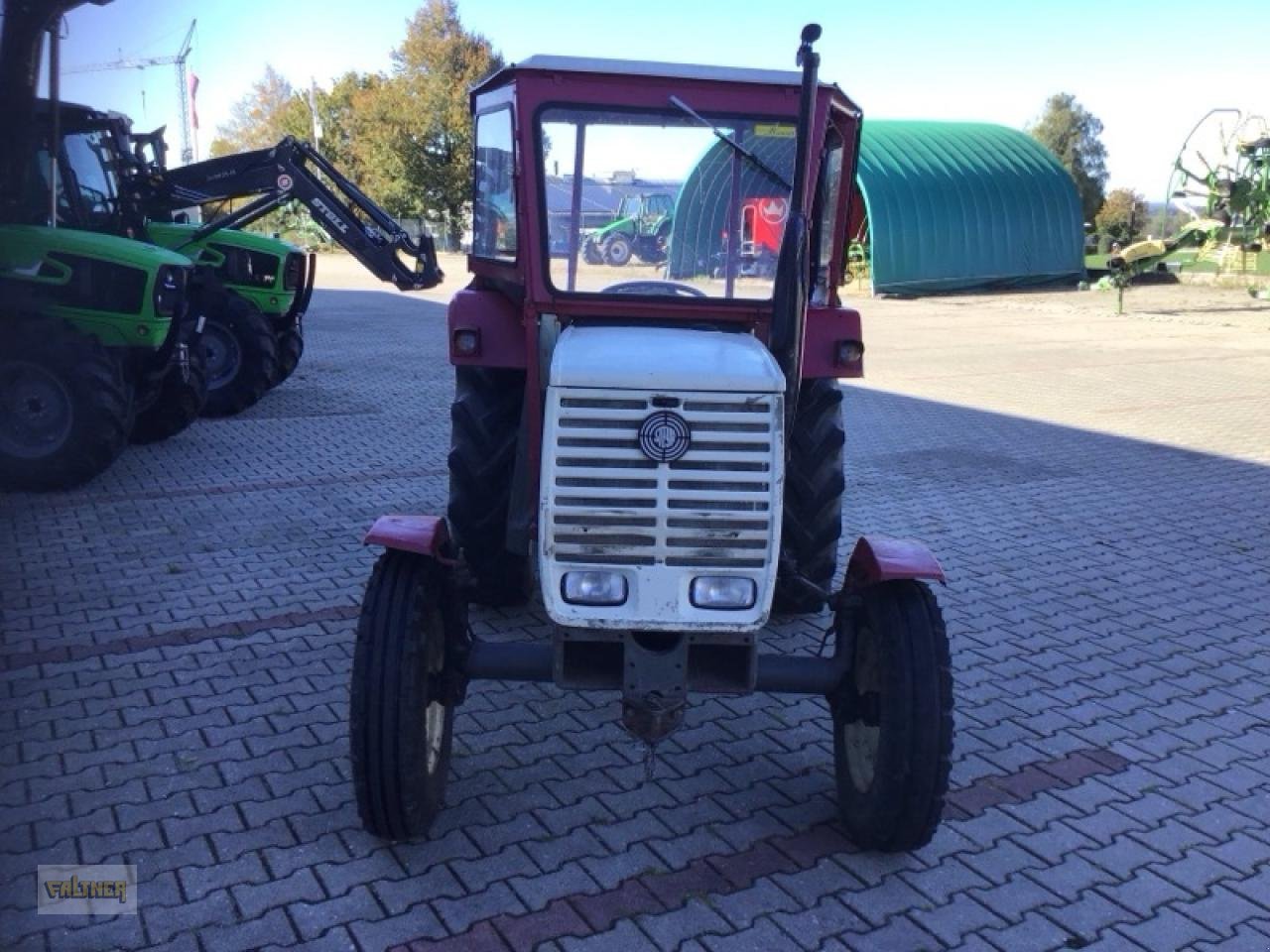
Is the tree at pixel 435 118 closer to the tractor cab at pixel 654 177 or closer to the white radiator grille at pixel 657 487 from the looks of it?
the tractor cab at pixel 654 177

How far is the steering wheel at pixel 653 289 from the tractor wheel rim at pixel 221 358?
702cm

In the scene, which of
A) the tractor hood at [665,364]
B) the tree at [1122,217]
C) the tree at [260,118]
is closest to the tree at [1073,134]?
the tree at [1122,217]

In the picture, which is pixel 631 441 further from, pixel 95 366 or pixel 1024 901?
pixel 95 366

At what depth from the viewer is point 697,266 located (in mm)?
4133

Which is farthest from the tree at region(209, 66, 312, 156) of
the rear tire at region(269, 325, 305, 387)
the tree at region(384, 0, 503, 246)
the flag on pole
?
the rear tire at region(269, 325, 305, 387)

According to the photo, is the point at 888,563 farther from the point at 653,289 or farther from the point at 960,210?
the point at 960,210

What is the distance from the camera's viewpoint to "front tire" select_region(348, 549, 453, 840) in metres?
3.27

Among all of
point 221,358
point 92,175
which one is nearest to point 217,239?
point 221,358

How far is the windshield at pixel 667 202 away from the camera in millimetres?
4043

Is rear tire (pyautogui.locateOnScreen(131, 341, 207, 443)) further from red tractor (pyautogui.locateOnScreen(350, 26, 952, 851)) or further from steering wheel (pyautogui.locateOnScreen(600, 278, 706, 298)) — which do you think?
steering wheel (pyautogui.locateOnScreen(600, 278, 706, 298))

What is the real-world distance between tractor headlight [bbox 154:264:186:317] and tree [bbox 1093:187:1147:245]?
24835mm

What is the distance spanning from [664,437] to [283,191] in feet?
26.5

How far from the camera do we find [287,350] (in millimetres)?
11203

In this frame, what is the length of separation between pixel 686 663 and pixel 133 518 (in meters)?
4.70
